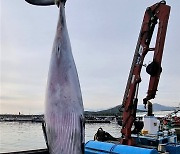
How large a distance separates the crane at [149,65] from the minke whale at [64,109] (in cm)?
599

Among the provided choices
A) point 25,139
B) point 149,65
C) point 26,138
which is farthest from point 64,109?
point 26,138

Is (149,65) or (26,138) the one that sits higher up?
(149,65)

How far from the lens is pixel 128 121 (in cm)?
795

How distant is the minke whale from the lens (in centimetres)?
163

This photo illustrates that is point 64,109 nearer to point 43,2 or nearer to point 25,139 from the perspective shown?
point 43,2

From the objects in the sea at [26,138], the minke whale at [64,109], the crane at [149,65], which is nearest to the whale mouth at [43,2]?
Answer: the minke whale at [64,109]

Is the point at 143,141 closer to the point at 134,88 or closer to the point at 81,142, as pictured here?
the point at 134,88

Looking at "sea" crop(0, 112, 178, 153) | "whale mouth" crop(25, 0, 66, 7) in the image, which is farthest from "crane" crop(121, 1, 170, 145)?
"whale mouth" crop(25, 0, 66, 7)

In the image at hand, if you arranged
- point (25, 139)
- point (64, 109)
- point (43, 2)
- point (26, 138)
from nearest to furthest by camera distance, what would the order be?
point (64, 109) → point (43, 2) → point (25, 139) → point (26, 138)

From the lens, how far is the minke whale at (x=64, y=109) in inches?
64.0

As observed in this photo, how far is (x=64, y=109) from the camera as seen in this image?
1.66m

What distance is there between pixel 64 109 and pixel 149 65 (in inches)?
245

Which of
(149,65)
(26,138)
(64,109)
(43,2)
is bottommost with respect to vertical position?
(26,138)

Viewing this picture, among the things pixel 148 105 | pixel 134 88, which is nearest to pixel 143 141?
pixel 148 105
